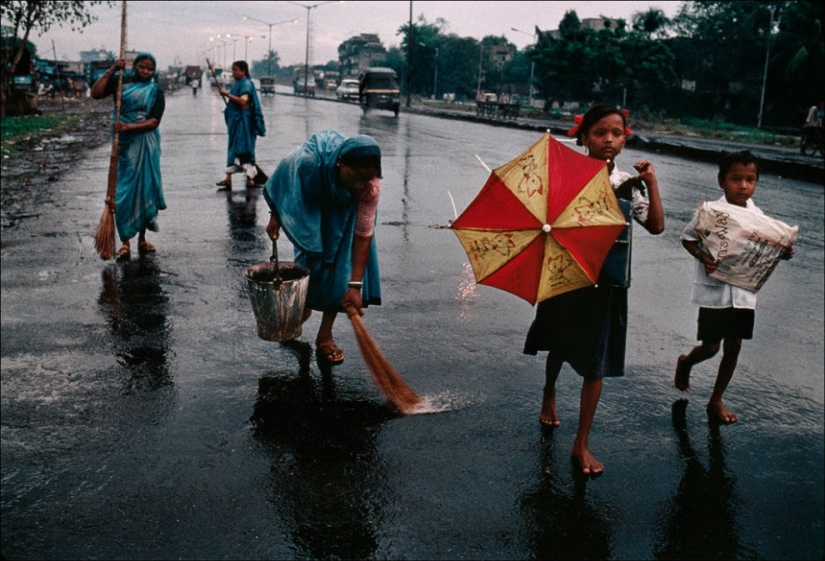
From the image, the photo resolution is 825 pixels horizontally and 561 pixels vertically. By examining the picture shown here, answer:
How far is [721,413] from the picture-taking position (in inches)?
160

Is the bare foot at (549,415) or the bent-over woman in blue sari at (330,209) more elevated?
the bent-over woman in blue sari at (330,209)

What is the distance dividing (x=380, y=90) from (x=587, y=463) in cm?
3660

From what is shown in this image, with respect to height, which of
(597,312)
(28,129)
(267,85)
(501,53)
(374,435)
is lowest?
(374,435)

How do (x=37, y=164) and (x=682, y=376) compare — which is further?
(x=37, y=164)

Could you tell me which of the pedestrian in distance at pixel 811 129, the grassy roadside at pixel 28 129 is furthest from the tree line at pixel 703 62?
the grassy roadside at pixel 28 129

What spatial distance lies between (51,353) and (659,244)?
690 cm

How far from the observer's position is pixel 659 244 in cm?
902

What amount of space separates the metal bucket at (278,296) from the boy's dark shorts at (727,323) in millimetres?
2136

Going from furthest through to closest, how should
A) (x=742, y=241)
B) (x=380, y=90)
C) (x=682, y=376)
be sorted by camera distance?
(x=380, y=90) < (x=682, y=376) < (x=742, y=241)

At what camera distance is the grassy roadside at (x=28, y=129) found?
56.9ft

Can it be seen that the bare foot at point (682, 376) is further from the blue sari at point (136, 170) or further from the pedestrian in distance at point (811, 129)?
the pedestrian in distance at point (811, 129)

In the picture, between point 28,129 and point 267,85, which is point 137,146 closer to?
point 28,129

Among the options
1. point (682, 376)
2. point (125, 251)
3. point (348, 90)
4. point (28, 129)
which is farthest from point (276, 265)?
point (348, 90)

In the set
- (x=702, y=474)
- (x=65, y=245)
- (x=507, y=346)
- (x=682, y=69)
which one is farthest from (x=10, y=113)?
(x=682, y=69)
